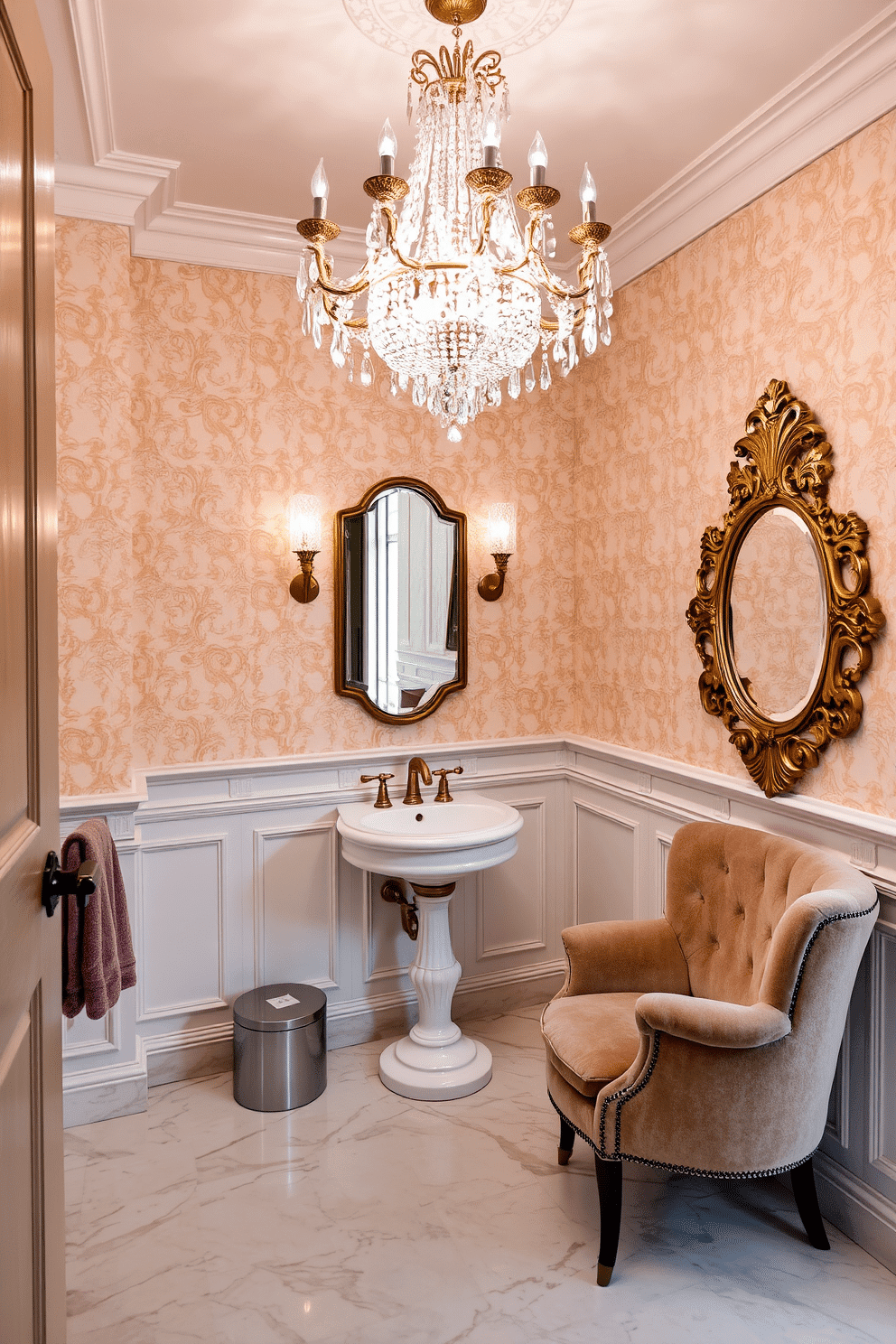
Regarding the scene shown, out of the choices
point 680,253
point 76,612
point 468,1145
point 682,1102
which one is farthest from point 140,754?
point 680,253

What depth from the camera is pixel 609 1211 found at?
2027 mm

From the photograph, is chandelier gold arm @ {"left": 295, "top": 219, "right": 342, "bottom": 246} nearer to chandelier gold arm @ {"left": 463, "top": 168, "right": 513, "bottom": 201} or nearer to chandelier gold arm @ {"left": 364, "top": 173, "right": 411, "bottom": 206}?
chandelier gold arm @ {"left": 364, "top": 173, "right": 411, "bottom": 206}

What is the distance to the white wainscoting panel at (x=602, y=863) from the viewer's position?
124 inches

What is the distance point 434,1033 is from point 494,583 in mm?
1619

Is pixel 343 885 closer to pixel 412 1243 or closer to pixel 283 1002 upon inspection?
pixel 283 1002

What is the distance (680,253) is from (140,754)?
2.37 metres

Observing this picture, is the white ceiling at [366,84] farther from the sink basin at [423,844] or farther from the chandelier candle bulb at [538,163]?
the sink basin at [423,844]

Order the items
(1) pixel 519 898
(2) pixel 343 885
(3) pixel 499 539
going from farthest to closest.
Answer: (1) pixel 519 898 → (3) pixel 499 539 → (2) pixel 343 885

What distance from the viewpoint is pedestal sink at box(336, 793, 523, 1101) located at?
8.82 feet

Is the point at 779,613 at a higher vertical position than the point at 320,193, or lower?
lower

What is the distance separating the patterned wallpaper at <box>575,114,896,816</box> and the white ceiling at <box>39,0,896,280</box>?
18 centimetres

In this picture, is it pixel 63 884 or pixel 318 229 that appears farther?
pixel 318 229

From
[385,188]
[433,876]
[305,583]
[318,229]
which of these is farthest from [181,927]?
[385,188]

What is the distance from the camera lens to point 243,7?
1.88 meters
